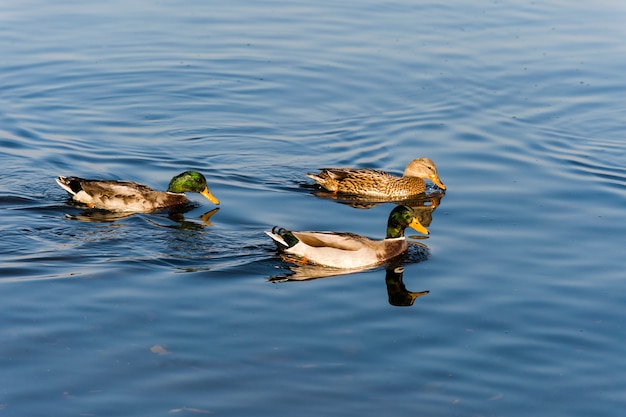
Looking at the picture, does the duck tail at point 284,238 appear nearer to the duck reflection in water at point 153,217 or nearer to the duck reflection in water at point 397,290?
the duck reflection in water at point 397,290

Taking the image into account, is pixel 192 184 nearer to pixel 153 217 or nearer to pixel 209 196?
pixel 209 196

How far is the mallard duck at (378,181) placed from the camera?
14773mm

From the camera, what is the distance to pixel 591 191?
14.8m

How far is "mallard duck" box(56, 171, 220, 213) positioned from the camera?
13852mm

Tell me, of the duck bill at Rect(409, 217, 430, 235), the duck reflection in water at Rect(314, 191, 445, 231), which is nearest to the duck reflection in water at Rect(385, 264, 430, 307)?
the duck bill at Rect(409, 217, 430, 235)

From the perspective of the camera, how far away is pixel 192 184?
14203mm

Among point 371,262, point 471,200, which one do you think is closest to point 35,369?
point 371,262

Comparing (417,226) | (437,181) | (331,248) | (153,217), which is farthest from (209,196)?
(437,181)

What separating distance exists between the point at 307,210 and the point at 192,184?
1645 millimetres

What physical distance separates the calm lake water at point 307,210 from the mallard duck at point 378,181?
0.31 meters

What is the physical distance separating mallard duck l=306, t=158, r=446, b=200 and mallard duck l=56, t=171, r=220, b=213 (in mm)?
1734

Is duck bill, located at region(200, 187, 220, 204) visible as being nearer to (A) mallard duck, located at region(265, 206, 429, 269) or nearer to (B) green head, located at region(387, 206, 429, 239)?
(A) mallard duck, located at region(265, 206, 429, 269)

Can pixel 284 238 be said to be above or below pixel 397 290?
above

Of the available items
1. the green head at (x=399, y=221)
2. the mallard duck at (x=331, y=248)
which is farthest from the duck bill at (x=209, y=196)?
the green head at (x=399, y=221)
